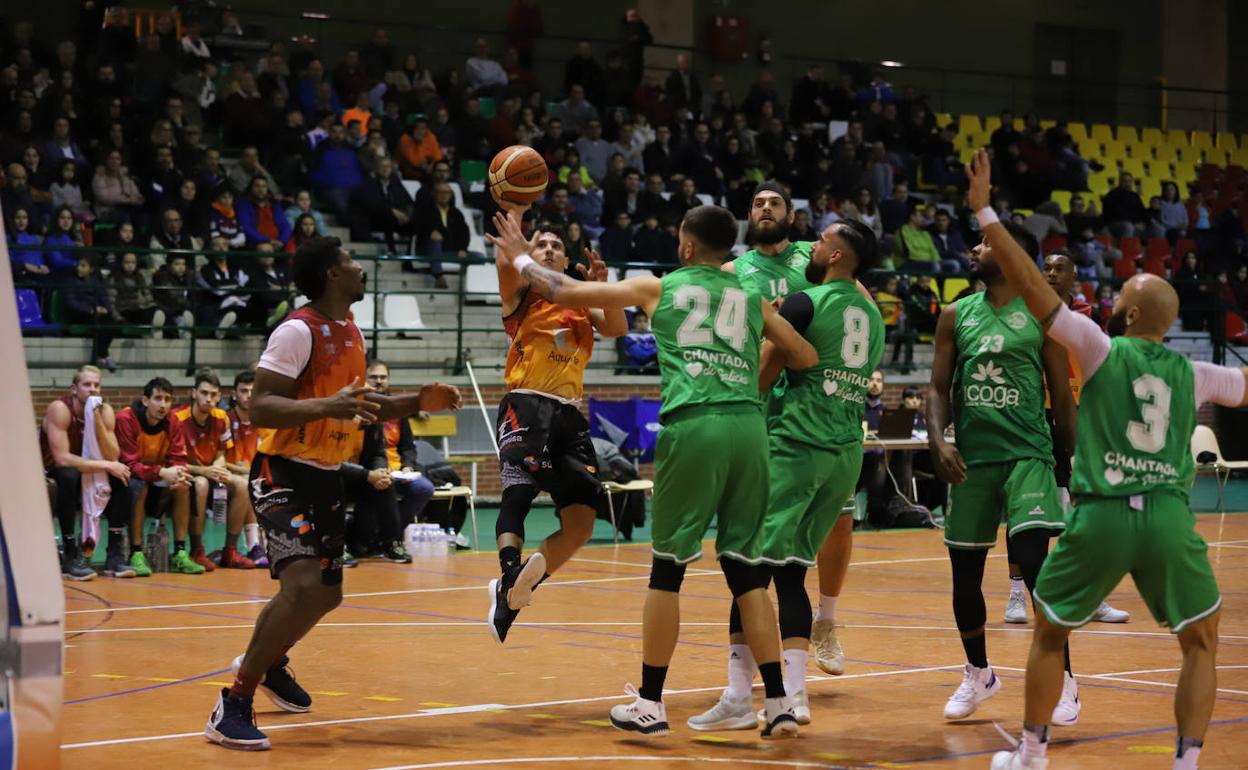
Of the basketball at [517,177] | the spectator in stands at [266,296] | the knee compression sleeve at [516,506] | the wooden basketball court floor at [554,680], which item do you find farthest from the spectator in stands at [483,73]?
the knee compression sleeve at [516,506]

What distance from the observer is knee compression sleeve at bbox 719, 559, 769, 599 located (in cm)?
657

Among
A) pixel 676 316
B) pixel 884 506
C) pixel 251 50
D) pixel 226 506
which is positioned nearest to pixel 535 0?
pixel 251 50

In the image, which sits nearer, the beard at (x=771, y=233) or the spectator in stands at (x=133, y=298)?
the beard at (x=771, y=233)

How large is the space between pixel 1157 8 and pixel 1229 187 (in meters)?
5.50

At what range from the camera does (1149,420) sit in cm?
537

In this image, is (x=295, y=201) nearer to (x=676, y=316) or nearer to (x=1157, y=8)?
(x=676, y=316)

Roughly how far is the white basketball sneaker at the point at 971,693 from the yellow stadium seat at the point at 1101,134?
24788mm

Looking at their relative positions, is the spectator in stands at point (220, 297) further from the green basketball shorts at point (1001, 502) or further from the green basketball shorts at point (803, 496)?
the green basketball shorts at point (1001, 502)

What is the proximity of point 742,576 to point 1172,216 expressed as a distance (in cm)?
2316

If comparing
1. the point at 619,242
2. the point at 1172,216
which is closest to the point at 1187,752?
the point at 619,242

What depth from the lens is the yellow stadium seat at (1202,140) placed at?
3106 centimetres

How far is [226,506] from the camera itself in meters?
13.4

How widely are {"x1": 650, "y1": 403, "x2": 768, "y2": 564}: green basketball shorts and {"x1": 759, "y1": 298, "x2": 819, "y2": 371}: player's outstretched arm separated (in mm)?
342

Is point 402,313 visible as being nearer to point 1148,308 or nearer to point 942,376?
point 942,376
